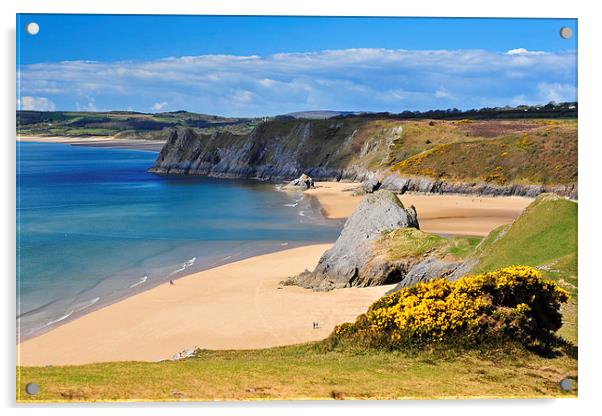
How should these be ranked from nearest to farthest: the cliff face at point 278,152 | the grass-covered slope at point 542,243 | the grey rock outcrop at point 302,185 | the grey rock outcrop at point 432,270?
the grass-covered slope at point 542,243 < the grey rock outcrop at point 432,270 < the grey rock outcrop at point 302,185 < the cliff face at point 278,152

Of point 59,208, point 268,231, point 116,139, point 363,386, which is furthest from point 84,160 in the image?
point 363,386

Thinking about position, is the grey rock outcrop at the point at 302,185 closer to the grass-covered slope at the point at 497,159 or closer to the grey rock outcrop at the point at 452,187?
the grass-covered slope at the point at 497,159

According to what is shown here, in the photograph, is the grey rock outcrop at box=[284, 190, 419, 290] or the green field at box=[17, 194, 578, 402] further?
the grey rock outcrop at box=[284, 190, 419, 290]

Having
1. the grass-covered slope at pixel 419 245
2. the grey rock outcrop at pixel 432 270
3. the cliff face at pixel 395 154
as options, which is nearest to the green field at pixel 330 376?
the grey rock outcrop at pixel 432 270

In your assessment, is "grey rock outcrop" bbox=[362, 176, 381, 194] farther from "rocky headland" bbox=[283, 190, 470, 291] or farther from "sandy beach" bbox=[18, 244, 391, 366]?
"sandy beach" bbox=[18, 244, 391, 366]

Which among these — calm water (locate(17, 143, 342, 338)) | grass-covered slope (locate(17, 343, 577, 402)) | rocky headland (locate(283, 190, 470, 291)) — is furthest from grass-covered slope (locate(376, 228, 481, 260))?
calm water (locate(17, 143, 342, 338))

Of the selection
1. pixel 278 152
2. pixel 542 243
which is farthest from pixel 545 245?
pixel 278 152
